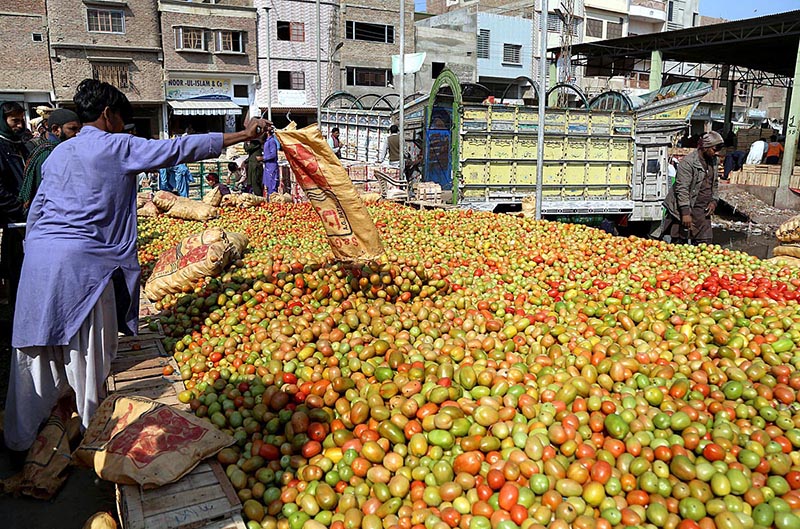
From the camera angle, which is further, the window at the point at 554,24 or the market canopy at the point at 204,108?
the window at the point at 554,24

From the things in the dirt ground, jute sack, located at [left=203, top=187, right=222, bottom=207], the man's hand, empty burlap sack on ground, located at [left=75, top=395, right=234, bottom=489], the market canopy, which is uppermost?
the market canopy

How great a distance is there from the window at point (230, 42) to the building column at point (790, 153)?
27.2m

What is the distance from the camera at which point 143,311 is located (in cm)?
543

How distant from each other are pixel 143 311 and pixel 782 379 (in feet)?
16.2

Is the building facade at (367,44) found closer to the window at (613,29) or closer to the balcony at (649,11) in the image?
the window at (613,29)

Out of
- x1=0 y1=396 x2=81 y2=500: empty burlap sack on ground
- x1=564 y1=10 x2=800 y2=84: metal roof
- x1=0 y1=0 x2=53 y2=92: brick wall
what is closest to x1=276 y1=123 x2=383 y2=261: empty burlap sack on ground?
x1=0 y1=396 x2=81 y2=500: empty burlap sack on ground

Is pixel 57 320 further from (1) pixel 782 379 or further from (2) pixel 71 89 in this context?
(2) pixel 71 89

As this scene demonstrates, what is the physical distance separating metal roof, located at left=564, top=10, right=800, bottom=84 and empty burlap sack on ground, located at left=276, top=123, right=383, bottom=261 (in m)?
19.2

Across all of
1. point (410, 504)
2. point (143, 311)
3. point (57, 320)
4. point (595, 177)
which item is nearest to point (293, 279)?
point (143, 311)

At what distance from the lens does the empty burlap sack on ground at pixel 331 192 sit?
430 cm

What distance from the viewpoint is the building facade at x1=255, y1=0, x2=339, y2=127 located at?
1347 inches

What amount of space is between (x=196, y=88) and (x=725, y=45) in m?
26.3

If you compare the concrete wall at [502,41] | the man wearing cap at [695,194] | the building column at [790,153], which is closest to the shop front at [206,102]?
the concrete wall at [502,41]

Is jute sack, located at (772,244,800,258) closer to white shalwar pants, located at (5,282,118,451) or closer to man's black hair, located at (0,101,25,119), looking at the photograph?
white shalwar pants, located at (5,282,118,451)
